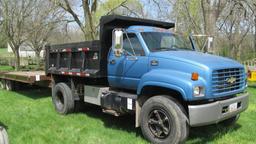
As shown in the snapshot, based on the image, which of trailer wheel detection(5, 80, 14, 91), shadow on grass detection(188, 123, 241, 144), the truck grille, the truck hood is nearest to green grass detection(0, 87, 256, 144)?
shadow on grass detection(188, 123, 241, 144)

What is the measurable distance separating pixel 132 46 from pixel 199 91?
6.33ft

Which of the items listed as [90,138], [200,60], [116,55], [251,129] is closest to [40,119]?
[90,138]

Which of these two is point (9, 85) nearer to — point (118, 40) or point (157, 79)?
point (118, 40)

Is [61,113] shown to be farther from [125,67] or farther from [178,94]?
[178,94]

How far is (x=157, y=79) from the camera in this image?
6301mm

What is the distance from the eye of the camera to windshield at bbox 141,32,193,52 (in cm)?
711

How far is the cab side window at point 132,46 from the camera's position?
706 cm

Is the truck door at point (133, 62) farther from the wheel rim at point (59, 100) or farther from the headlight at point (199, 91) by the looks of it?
the wheel rim at point (59, 100)

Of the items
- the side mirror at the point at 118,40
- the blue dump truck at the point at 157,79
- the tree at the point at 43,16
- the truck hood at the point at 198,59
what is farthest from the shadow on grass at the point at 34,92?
the tree at the point at 43,16

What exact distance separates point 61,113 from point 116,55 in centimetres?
294

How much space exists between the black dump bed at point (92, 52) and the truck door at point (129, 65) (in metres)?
0.33

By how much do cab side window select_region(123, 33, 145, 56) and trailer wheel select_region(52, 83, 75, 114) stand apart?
2720mm

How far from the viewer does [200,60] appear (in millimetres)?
6293

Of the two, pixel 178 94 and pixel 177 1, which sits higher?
pixel 177 1
